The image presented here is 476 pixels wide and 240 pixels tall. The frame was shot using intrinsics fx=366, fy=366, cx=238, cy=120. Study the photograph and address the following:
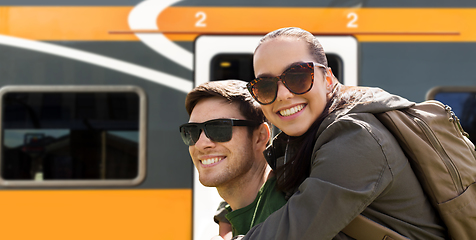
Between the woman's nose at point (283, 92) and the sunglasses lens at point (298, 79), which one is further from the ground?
the sunglasses lens at point (298, 79)

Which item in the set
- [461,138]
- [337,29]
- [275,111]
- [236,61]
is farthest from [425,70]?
[275,111]

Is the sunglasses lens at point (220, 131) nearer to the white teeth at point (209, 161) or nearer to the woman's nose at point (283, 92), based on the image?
the white teeth at point (209, 161)

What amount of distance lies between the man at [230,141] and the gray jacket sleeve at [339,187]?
0.48 m

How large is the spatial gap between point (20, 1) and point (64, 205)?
152cm

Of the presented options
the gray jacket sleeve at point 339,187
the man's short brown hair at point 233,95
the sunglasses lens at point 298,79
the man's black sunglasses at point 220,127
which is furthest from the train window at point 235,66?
the gray jacket sleeve at point 339,187

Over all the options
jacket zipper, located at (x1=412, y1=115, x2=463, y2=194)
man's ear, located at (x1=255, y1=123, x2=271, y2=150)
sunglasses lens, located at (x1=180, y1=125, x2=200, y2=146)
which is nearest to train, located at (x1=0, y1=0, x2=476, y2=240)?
sunglasses lens, located at (x1=180, y1=125, x2=200, y2=146)

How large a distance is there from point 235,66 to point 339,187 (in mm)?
1788

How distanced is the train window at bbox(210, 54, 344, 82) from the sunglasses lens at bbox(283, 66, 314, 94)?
1423 millimetres

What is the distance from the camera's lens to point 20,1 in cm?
268

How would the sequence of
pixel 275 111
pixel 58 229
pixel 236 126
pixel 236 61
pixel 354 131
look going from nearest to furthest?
pixel 354 131
pixel 275 111
pixel 236 126
pixel 58 229
pixel 236 61

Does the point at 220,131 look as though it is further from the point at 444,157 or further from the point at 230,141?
the point at 444,157

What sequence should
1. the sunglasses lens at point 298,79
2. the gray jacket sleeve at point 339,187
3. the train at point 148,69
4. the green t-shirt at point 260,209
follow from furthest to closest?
the train at point 148,69, the green t-shirt at point 260,209, the sunglasses lens at point 298,79, the gray jacket sleeve at point 339,187

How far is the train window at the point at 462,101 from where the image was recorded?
2.61m

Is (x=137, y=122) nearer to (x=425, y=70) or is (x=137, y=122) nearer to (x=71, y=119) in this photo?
(x=71, y=119)
